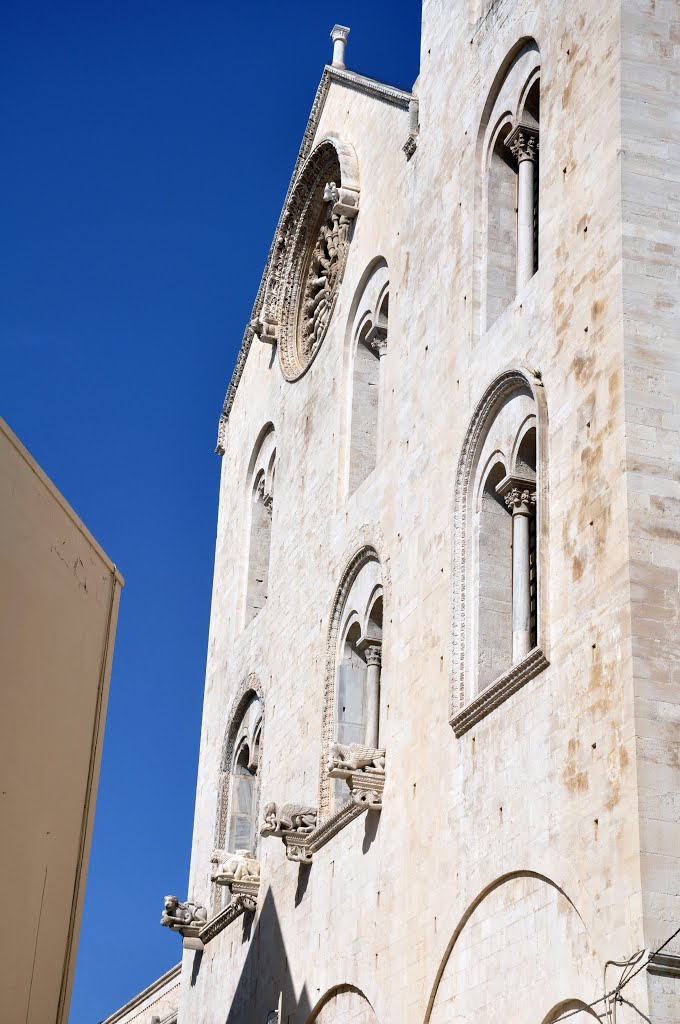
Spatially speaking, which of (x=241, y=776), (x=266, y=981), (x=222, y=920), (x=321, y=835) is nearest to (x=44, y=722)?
(x=321, y=835)

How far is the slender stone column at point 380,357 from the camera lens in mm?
19875

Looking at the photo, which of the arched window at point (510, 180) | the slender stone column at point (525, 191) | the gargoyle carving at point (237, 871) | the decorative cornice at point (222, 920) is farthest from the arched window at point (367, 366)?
the decorative cornice at point (222, 920)

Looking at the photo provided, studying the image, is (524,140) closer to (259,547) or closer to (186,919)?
(259,547)

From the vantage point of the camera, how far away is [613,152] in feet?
46.4

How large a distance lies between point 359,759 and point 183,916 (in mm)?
7744

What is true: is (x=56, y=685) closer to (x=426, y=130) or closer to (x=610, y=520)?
(x=610, y=520)

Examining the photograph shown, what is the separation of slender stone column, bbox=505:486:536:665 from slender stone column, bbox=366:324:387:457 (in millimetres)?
4351

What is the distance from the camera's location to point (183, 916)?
23859 mm

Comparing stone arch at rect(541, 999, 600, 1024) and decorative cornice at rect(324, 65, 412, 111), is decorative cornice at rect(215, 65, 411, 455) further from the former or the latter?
stone arch at rect(541, 999, 600, 1024)

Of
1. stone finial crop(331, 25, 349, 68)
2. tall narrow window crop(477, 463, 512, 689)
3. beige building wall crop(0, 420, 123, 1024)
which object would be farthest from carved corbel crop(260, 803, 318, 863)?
stone finial crop(331, 25, 349, 68)

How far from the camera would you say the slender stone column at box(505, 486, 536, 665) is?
14.7m

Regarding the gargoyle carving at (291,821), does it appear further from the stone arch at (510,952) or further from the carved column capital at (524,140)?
the carved column capital at (524,140)

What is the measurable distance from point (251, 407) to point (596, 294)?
1384 centimetres

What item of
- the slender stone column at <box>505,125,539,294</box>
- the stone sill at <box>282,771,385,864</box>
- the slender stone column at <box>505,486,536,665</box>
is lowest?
the stone sill at <box>282,771,385,864</box>
